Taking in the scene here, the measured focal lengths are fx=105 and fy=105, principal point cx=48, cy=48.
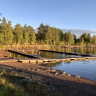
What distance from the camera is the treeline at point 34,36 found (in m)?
56.5

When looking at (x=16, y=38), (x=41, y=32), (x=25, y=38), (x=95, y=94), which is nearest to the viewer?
(x=95, y=94)

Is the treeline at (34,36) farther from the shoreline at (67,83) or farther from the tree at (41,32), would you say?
the shoreline at (67,83)

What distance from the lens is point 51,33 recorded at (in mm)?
84125

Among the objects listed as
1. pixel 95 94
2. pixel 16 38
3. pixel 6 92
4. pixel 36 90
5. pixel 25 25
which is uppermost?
pixel 25 25

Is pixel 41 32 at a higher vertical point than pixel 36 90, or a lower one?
higher

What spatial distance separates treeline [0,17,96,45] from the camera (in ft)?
185

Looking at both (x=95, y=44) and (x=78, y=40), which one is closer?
(x=78, y=40)

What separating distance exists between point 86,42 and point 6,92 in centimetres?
12683

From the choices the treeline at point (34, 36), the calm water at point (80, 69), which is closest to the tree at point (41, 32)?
the treeline at point (34, 36)

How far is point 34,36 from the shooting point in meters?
76.6

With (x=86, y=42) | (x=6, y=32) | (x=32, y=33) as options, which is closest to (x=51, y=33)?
(x=32, y=33)

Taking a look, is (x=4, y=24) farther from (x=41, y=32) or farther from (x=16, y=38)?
(x=41, y=32)

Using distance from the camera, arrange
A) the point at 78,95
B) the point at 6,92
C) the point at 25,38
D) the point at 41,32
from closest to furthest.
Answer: the point at 6,92 < the point at 78,95 < the point at 25,38 < the point at 41,32

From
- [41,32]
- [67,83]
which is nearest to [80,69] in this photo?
[67,83]
